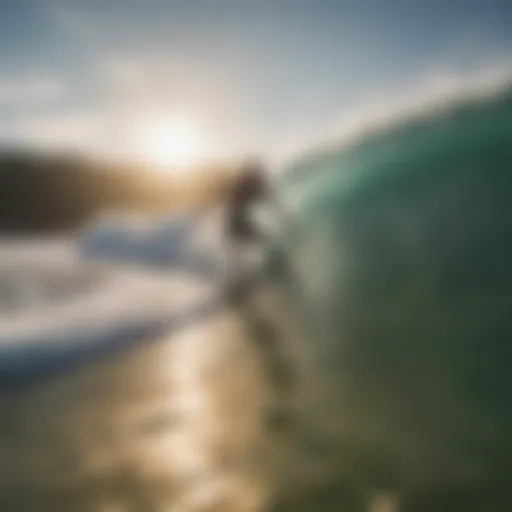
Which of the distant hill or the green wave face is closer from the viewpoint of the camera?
the green wave face

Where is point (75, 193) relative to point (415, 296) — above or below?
above

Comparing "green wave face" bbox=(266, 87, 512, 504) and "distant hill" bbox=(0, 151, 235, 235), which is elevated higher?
"distant hill" bbox=(0, 151, 235, 235)

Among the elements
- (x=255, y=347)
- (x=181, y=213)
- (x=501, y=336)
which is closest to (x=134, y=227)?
(x=181, y=213)

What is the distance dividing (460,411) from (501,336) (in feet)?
1.92

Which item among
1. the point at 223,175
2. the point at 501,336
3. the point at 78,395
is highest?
the point at 223,175

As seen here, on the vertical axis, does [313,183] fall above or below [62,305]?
above

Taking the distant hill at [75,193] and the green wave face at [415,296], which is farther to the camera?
the distant hill at [75,193]

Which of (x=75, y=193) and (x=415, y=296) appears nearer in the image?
(x=415, y=296)

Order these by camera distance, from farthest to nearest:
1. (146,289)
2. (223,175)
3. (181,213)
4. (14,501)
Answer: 1. (181,213)
2. (223,175)
3. (146,289)
4. (14,501)

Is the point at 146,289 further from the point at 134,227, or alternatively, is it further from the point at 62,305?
the point at 134,227

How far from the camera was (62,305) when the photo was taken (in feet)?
9.02

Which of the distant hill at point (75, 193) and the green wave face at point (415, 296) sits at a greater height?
the distant hill at point (75, 193)

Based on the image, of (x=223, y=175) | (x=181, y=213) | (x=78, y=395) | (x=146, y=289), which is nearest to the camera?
(x=78, y=395)

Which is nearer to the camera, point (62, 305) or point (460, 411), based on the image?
point (460, 411)
